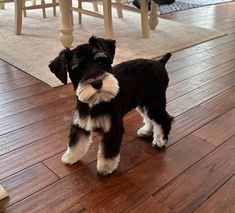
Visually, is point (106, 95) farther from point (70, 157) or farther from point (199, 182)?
point (199, 182)

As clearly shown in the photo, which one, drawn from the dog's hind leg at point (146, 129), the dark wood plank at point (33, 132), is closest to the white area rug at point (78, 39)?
the dark wood plank at point (33, 132)

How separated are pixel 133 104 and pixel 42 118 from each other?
603 mm

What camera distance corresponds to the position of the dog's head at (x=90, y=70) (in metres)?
1.03

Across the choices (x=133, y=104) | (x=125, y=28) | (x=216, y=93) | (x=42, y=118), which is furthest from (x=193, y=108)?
(x=125, y=28)

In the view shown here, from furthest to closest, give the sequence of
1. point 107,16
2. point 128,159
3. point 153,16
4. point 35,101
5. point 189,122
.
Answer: point 153,16 < point 107,16 < point 35,101 < point 189,122 < point 128,159

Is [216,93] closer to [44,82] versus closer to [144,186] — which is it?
[144,186]

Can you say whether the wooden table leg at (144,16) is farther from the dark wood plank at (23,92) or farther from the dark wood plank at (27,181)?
the dark wood plank at (27,181)

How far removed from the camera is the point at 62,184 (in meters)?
1.20

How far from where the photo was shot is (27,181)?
1216 millimetres

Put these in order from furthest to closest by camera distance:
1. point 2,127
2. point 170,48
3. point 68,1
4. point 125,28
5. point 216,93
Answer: point 125,28
point 170,48
point 68,1
point 216,93
point 2,127

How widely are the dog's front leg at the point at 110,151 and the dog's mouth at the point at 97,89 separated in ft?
0.59

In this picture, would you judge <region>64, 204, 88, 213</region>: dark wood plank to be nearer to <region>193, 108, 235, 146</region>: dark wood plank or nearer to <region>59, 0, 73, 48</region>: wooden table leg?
<region>193, 108, 235, 146</region>: dark wood plank

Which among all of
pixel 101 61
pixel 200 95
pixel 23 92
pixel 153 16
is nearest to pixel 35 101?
pixel 23 92

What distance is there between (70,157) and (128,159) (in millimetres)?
257
